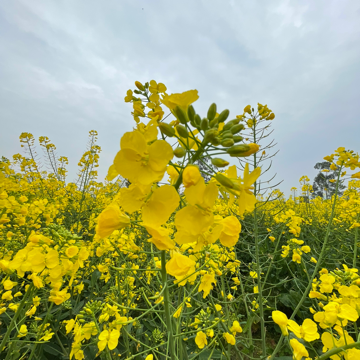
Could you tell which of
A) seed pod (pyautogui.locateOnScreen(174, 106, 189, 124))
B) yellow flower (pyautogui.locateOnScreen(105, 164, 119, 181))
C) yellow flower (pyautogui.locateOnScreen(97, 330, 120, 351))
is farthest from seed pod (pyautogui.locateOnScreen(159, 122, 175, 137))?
yellow flower (pyautogui.locateOnScreen(97, 330, 120, 351))

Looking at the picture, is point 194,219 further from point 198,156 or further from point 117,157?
point 117,157

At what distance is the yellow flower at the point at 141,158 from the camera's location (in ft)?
2.81

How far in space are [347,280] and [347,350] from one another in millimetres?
665

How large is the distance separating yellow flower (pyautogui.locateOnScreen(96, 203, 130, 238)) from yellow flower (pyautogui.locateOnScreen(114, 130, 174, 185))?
0.20m

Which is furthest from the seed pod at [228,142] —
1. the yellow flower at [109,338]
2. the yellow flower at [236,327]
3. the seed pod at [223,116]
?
the yellow flower at [236,327]

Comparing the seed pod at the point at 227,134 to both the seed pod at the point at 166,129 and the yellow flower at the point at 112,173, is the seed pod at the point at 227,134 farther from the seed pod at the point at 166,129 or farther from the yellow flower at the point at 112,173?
the yellow flower at the point at 112,173

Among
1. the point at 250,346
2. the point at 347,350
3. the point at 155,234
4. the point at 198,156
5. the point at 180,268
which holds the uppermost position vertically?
the point at 198,156

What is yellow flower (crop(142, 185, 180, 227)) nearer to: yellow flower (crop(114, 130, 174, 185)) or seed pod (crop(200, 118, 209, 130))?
yellow flower (crop(114, 130, 174, 185))

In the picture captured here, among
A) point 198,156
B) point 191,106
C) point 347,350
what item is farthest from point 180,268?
point 347,350

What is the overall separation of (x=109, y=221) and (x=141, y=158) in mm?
327

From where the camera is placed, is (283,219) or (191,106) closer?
(191,106)

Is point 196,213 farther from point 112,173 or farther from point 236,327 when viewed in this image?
point 236,327

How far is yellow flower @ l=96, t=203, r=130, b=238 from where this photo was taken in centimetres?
97

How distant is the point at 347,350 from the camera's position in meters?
1.02
